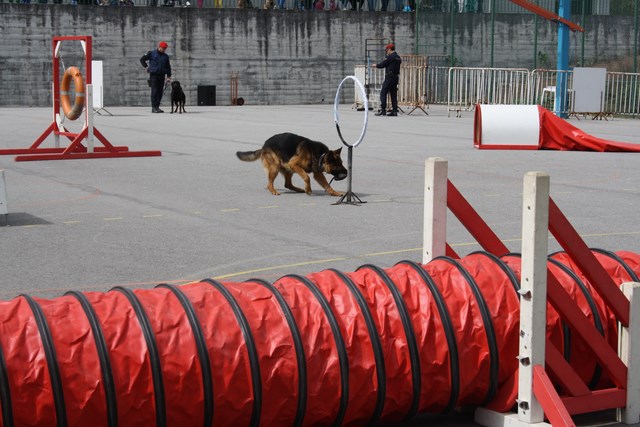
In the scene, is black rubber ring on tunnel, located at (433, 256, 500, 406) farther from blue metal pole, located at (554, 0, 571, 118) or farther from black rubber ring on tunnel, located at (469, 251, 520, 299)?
blue metal pole, located at (554, 0, 571, 118)

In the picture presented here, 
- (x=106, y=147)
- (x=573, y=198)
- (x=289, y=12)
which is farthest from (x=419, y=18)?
(x=573, y=198)

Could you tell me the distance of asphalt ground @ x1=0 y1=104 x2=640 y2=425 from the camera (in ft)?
29.4

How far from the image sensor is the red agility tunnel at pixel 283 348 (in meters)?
4.59

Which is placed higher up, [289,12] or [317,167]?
[289,12]

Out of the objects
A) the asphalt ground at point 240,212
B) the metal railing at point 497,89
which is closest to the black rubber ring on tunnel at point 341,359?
the asphalt ground at point 240,212

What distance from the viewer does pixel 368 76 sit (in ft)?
116

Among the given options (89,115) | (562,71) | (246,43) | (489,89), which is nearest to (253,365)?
(89,115)

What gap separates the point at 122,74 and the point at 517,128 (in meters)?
21.6

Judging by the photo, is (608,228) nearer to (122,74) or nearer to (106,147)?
(106,147)

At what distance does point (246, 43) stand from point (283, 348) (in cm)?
3578

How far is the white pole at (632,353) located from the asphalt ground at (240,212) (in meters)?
0.81

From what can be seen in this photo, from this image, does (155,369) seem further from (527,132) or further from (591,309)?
(527,132)

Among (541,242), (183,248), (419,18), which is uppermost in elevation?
(419,18)

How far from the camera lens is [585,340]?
5238 mm
